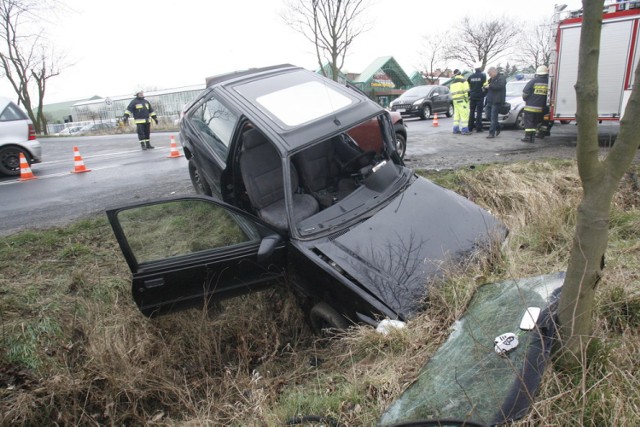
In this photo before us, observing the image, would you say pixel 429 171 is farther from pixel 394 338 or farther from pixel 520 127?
pixel 520 127

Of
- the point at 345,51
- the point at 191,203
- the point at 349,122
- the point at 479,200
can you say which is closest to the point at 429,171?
the point at 479,200

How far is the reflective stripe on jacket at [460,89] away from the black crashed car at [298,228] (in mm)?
7836

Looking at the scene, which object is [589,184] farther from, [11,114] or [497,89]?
[11,114]

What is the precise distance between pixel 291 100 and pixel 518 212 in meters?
2.69

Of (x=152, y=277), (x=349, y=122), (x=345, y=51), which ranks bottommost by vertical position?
(x=152, y=277)

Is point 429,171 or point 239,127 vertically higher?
point 239,127

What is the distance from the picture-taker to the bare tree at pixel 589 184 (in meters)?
1.47

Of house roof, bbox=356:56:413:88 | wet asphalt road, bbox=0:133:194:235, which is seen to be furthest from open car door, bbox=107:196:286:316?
house roof, bbox=356:56:413:88

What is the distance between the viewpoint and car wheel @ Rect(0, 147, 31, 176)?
8.61 meters

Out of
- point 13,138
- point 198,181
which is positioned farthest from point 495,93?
point 13,138

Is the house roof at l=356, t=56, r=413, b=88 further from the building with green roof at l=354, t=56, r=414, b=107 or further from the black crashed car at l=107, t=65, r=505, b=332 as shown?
the black crashed car at l=107, t=65, r=505, b=332

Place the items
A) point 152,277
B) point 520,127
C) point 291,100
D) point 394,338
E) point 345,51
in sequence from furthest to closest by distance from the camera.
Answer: point 345,51, point 520,127, point 291,100, point 152,277, point 394,338

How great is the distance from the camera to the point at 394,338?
2.28m

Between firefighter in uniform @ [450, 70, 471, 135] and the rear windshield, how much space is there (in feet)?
34.3
